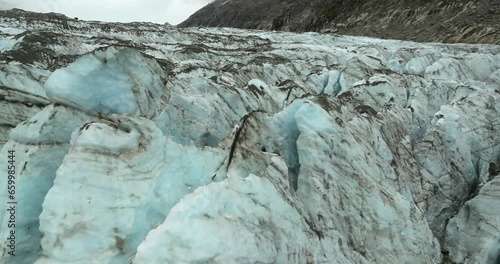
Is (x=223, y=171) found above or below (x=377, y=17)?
below

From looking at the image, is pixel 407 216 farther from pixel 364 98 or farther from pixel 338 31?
pixel 338 31

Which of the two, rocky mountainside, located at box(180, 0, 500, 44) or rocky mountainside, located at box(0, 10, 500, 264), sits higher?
rocky mountainside, located at box(180, 0, 500, 44)

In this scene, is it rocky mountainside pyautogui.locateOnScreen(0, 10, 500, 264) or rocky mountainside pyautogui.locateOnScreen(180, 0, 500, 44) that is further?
rocky mountainside pyautogui.locateOnScreen(180, 0, 500, 44)

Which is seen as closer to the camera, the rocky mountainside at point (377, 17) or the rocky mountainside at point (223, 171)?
the rocky mountainside at point (223, 171)

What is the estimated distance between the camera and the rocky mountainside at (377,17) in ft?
164

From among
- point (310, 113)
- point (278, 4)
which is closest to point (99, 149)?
point (310, 113)

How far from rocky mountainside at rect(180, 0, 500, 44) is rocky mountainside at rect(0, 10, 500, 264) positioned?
3664 centimetres

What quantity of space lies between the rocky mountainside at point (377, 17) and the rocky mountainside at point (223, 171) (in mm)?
36636

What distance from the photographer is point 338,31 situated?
82562mm

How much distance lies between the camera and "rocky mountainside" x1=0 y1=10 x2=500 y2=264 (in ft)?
20.0

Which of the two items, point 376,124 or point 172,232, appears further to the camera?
point 376,124

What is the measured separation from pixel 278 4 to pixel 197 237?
106 metres

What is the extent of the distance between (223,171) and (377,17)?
75.4 metres

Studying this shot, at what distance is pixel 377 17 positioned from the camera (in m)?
74.6
